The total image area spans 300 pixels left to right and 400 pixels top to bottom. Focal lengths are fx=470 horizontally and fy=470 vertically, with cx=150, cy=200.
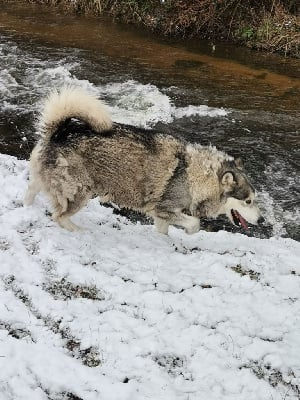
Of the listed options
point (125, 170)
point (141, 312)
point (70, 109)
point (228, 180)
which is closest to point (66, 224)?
point (125, 170)

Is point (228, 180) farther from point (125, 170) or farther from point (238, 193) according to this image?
point (125, 170)

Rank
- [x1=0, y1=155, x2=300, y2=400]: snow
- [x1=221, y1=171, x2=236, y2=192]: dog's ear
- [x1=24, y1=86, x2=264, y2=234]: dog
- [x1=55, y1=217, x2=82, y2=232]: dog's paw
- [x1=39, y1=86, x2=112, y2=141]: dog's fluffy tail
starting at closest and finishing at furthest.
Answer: [x1=0, y1=155, x2=300, y2=400]: snow
[x1=39, y1=86, x2=112, y2=141]: dog's fluffy tail
[x1=24, y1=86, x2=264, y2=234]: dog
[x1=221, y1=171, x2=236, y2=192]: dog's ear
[x1=55, y1=217, x2=82, y2=232]: dog's paw

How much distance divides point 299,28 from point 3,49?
813 cm

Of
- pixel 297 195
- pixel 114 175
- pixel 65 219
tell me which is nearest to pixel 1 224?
pixel 65 219

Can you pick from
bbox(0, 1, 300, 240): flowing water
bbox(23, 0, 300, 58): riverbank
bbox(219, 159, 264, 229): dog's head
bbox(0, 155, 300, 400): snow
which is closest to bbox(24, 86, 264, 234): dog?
bbox(219, 159, 264, 229): dog's head

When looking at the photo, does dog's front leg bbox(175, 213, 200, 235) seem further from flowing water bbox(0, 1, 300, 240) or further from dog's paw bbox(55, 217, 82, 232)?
dog's paw bbox(55, 217, 82, 232)

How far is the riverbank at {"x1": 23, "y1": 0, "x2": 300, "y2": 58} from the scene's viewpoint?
13188 mm

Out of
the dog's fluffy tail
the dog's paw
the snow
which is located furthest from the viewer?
the dog's paw

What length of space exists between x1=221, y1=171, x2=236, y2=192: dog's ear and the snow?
2.75ft

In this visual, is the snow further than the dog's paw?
No

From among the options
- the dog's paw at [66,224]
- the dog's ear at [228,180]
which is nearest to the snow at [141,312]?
the dog's paw at [66,224]

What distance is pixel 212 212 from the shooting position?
20.2ft

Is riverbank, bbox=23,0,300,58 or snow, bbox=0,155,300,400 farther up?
riverbank, bbox=23,0,300,58

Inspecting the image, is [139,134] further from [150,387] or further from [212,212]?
[150,387]
